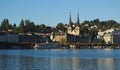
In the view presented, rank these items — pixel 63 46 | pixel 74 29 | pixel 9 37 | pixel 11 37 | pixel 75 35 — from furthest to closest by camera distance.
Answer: pixel 74 29 < pixel 75 35 < pixel 11 37 < pixel 9 37 < pixel 63 46

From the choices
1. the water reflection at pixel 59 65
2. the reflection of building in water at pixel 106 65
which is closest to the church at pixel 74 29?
the reflection of building in water at pixel 106 65

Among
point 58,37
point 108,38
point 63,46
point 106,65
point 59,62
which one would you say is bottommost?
point 106,65

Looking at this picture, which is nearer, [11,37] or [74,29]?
[11,37]

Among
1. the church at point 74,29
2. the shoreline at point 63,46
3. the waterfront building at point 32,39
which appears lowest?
the shoreline at point 63,46

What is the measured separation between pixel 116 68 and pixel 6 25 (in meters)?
152

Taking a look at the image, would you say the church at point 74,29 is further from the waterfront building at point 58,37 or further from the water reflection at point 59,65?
the water reflection at point 59,65

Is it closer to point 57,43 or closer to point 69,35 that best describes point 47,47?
point 57,43

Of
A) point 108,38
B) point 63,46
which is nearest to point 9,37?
point 63,46

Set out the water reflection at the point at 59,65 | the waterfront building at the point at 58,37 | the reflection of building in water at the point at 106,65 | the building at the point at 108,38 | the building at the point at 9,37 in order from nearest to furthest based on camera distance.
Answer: the water reflection at the point at 59,65, the reflection of building in water at the point at 106,65, the building at the point at 9,37, the waterfront building at the point at 58,37, the building at the point at 108,38

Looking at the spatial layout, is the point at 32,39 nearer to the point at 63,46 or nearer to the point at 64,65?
the point at 63,46

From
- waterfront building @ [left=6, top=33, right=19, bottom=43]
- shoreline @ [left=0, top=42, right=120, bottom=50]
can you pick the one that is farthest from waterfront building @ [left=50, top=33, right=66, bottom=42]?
waterfront building @ [left=6, top=33, right=19, bottom=43]

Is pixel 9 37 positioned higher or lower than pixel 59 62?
higher

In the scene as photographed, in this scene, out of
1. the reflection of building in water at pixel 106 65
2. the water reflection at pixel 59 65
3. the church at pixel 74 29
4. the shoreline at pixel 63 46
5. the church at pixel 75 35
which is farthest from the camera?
the church at pixel 74 29

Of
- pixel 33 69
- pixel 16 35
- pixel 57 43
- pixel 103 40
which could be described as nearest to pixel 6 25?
pixel 16 35
